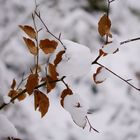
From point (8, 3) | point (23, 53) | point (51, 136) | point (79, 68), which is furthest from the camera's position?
point (8, 3)

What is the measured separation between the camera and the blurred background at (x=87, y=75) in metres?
1.87

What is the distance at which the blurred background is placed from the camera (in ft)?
6.14

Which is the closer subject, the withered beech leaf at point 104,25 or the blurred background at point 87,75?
the withered beech leaf at point 104,25

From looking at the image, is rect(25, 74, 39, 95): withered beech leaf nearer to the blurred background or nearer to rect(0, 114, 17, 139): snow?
rect(0, 114, 17, 139): snow

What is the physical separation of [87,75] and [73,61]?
1.44 meters

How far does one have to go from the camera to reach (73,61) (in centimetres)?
66

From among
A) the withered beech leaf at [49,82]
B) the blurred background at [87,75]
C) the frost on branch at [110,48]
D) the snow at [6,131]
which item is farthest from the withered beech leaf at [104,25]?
the blurred background at [87,75]

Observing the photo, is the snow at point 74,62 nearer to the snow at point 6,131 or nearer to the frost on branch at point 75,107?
the frost on branch at point 75,107

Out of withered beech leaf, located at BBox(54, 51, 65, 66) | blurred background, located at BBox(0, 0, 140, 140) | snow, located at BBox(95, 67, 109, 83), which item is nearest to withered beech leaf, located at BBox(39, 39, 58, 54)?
withered beech leaf, located at BBox(54, 51, 65, 66)

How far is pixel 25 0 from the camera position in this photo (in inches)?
96.2

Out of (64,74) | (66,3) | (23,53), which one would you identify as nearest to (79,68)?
(64,74)

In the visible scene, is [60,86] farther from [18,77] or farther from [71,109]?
[71,109]

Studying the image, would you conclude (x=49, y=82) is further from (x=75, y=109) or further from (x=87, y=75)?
(x=87, y=75)

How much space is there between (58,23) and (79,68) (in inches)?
65.5
